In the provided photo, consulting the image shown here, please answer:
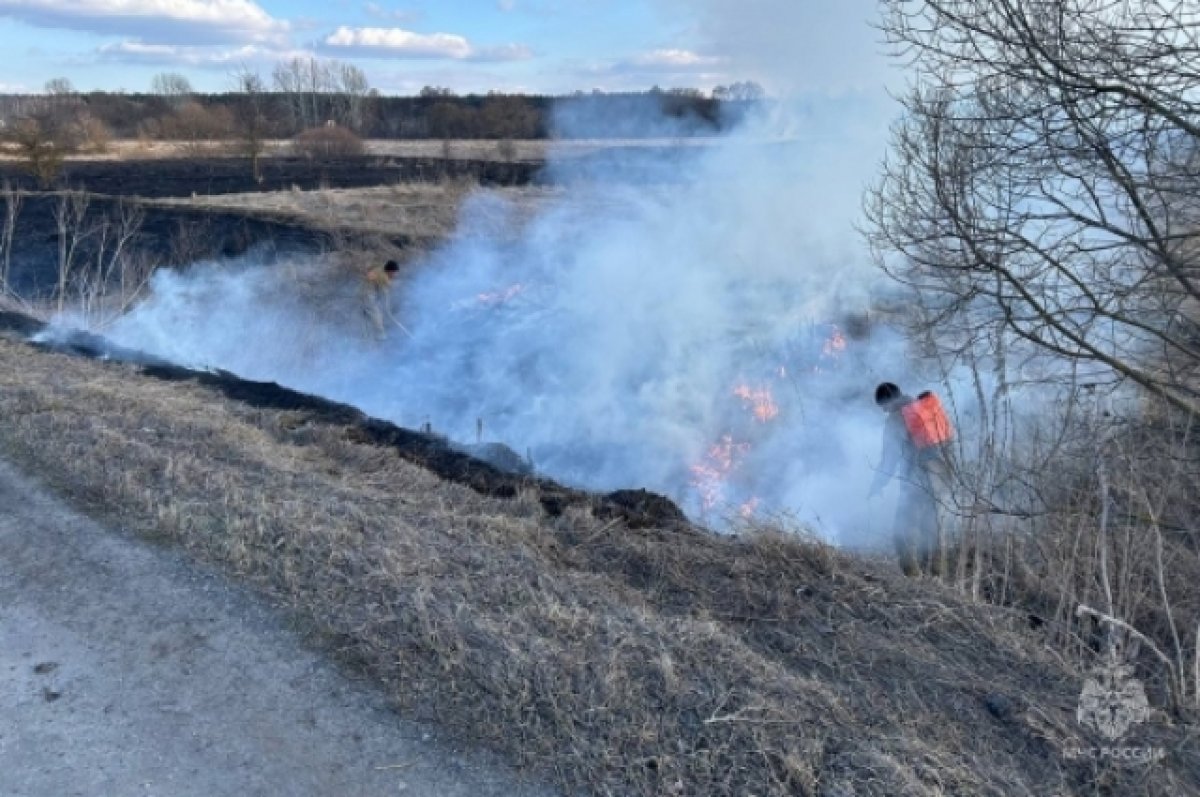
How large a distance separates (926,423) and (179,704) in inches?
214

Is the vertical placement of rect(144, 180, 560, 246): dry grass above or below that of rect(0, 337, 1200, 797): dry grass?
above

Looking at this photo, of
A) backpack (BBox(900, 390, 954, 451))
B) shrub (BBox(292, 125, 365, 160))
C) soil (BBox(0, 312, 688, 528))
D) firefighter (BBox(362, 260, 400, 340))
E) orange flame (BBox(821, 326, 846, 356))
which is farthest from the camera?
shrub (BBox(292, 125, 365, 160))

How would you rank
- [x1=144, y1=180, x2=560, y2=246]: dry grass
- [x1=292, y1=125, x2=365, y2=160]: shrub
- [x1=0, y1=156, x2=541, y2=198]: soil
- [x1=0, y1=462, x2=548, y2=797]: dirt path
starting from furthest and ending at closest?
[x1=292, y1=125, x2=365, y2=160]: shrub, [x1=0, y1=156, x2=541, y2=198]: soil, [x1=144, y1=180, x2=560, y2=246]: dry grass, [x1=0, y1=462, x2=548, y2=797]: dirt path

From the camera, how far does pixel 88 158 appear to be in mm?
45062

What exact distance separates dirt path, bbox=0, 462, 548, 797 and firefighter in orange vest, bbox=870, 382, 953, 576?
434 centimetres

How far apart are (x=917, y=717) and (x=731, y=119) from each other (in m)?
15.5

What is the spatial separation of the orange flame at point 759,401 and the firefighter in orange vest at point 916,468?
467cm

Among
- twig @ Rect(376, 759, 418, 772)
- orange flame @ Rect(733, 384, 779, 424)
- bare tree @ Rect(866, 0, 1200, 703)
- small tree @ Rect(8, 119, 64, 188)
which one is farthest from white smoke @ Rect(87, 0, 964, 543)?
small tree @ Rect(8, 119, 64, 188)

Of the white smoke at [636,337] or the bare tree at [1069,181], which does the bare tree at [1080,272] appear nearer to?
the bare tree at [1069,181]

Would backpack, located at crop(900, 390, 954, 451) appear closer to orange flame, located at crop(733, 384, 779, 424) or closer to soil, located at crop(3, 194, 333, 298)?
orange flame, located at crop(733, 384, 779, 424)

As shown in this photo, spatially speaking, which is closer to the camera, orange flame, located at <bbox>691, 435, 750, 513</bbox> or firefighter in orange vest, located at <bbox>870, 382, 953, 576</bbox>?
firefighter in orange vest, located at <bbox>870, 382, 953, 576</bbox>

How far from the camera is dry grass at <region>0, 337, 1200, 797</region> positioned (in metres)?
3.31

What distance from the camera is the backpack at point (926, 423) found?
6746 millimetres

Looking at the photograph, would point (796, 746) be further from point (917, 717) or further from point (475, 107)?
point (475, 107)
